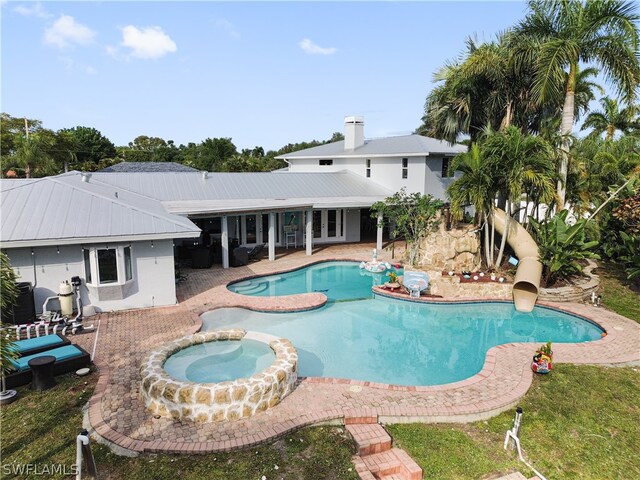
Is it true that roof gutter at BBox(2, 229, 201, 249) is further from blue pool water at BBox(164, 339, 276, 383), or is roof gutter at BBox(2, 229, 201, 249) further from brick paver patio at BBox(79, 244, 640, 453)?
blue pool water at BBox(164, 339, 276, 383)

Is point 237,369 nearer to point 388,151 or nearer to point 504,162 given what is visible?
point 504,162

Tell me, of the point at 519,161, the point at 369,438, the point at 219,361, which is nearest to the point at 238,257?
the point at 219,361

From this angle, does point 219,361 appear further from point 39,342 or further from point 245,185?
point 245,185

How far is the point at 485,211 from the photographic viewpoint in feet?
57.7

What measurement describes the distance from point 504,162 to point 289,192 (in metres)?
13.2

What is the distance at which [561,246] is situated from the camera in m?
16.5

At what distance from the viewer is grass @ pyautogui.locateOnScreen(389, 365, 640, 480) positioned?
23.1 feet

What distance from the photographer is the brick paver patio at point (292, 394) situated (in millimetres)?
7594

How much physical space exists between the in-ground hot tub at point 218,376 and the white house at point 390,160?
17251mm

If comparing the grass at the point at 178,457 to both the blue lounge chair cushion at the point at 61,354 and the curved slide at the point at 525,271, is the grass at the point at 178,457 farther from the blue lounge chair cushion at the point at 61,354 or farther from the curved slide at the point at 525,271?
the curved slide at the point at 525,271

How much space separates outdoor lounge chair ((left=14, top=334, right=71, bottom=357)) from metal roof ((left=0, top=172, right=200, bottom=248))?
353cm

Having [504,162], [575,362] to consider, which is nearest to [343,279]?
[504,162]

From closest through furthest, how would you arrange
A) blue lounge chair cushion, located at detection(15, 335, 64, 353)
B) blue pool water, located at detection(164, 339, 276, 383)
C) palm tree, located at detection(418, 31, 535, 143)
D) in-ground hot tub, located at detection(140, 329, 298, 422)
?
in-ground hot tub, located at detection(140, 329, 298, 422), blue pool water, located at detection(164, 339, 276, 383), blue lounge chair cushion, located at detection(15, 335, 64, 353), palm tree, located at detection(418, 31, 535, 143)

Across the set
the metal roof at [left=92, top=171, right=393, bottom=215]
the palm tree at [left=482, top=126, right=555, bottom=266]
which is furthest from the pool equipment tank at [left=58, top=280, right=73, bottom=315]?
the palm tree at [left=482, top=126, right=555, bottom=266]
